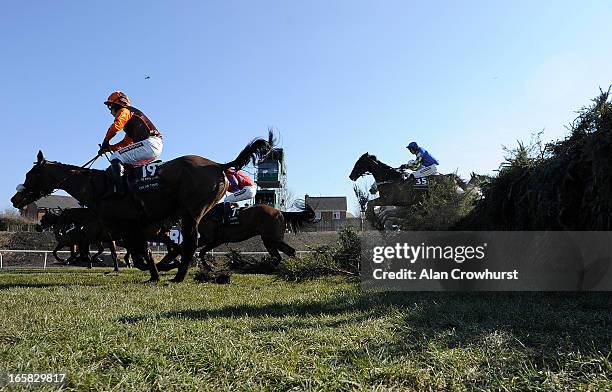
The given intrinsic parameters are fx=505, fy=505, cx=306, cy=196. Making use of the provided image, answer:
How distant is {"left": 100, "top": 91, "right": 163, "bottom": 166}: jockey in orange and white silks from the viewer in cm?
903

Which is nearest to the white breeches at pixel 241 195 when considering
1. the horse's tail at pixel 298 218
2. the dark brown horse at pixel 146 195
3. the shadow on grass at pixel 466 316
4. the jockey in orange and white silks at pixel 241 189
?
the jockey in orange and white silks at pixel 241 189

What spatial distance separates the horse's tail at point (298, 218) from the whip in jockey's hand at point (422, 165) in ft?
9.86

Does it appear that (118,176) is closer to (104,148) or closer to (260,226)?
(104,148)

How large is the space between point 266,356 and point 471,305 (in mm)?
2939

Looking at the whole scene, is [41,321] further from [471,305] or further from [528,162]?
[528,162]

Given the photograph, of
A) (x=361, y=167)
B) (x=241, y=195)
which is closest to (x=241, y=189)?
(x=241, y=195)

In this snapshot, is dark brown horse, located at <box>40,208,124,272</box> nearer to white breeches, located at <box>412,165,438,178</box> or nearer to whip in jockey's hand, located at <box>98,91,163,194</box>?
whip in jockey's hand, located at <box>98,91,163,194</box>

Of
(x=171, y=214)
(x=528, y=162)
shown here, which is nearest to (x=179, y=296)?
(x=171, y=214)

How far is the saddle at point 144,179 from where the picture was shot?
345 inches

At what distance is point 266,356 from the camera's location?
2.82 meters

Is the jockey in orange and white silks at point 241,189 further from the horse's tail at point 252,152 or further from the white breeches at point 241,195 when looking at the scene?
the horse's tail at point 252,152

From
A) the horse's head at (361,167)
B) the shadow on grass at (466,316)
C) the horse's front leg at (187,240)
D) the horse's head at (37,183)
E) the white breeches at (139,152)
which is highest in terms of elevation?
the horse's head at (361,167)

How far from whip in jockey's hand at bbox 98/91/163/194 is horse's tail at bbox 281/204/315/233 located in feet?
18.8

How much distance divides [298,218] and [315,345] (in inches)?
448
